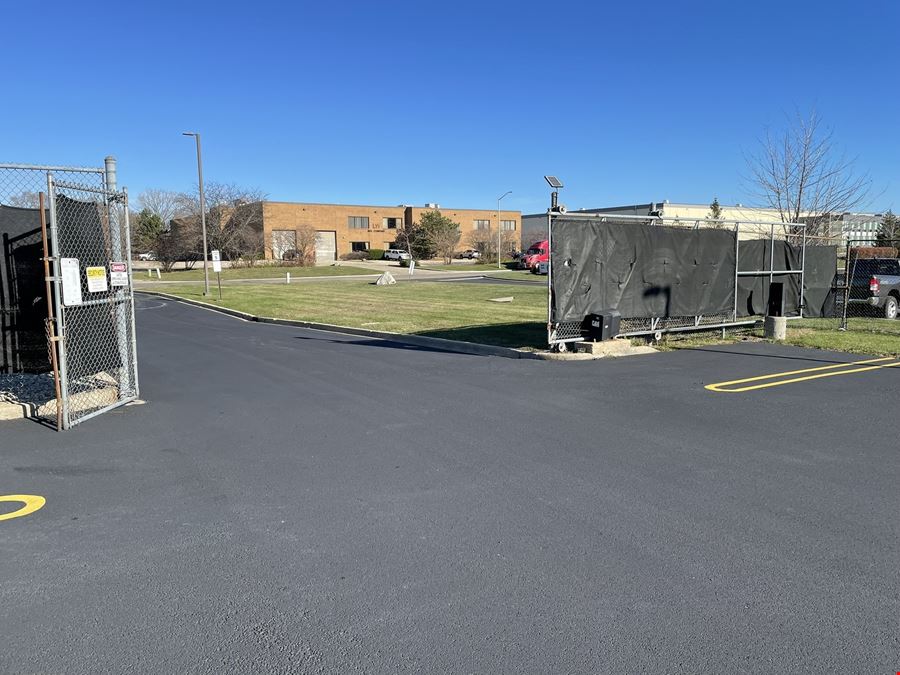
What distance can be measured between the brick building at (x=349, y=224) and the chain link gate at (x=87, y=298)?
62.6 meters

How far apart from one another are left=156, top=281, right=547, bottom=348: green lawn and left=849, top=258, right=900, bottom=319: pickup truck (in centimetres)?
817

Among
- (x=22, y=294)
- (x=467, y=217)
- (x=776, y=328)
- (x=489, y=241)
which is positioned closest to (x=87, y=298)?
(x=22, y=294)

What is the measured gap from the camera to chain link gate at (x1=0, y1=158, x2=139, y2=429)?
700 centimetres

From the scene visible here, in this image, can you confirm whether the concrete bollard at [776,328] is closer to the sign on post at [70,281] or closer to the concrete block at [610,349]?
the concrete block at [610,349]

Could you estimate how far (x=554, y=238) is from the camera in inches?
443

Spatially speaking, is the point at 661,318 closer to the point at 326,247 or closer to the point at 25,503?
the point at 25,503

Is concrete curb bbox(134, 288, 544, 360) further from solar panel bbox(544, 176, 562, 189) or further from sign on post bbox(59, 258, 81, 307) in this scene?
sign on post bbox(59, 258, 81, 307)

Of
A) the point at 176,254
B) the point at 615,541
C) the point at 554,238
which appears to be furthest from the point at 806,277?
the point at 176,254

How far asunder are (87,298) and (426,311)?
13.6 m

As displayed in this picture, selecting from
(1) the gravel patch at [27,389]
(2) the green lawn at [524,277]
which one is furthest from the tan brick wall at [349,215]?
(1) the gravel patch at [27,389]

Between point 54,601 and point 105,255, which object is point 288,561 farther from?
point 105,255

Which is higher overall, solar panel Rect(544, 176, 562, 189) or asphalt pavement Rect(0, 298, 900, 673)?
solar panel Rect(544, 176, 562, 189)

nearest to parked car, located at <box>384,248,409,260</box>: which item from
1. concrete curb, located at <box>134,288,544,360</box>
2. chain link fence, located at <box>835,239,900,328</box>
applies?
concrete curb, located at <box>134,288,544,360</box>

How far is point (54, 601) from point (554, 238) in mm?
9008
